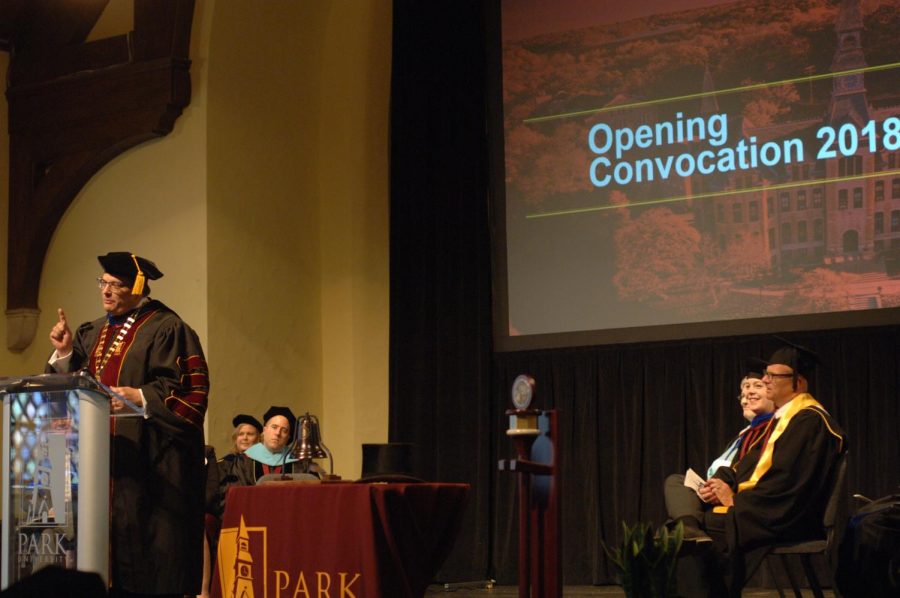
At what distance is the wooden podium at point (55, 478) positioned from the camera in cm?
400

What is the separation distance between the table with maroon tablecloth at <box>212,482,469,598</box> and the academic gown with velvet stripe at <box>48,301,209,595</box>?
0.21 meters

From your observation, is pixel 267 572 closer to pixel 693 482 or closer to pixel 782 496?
pixel 693 482

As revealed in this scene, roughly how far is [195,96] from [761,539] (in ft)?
15.4

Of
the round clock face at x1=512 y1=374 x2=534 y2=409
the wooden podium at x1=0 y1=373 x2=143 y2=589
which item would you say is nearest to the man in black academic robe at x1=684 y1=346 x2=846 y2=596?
the round clock face at x1=512 y1=374 x2=534 y2=409

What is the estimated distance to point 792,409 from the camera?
199 inches

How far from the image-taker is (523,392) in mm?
3738

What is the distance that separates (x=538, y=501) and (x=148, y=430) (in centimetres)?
143

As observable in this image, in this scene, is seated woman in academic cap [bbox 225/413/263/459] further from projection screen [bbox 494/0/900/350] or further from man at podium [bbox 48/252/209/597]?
man at podium [bbox 48/252/209/597]

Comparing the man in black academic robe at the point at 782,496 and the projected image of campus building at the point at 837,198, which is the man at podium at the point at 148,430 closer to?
the man in black academic robe at the point at 782,496

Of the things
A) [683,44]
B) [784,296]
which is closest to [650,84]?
[683,44]

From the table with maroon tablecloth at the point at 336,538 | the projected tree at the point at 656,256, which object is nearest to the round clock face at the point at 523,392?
the table with maroon tablecloth at the point at 336,538

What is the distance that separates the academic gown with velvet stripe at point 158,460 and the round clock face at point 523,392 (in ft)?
4.22

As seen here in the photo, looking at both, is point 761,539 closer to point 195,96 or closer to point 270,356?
point 270,356

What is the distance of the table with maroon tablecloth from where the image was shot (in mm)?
4211
